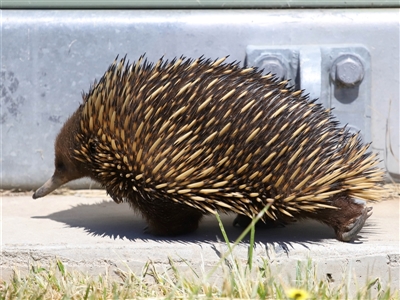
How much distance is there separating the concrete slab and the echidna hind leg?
0.07m

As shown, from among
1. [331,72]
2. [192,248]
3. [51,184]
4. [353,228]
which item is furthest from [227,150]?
[331,72]

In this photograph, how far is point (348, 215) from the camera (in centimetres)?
359

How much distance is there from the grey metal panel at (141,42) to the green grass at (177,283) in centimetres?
162

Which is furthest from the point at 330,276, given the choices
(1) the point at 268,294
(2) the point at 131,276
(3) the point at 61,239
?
(3) the point at 61,239

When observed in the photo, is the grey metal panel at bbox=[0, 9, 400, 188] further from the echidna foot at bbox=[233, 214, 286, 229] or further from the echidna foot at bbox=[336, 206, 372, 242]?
the echidna foot at bbox=[336, 206, 372, 242]

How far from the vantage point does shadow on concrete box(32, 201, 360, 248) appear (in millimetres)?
3752

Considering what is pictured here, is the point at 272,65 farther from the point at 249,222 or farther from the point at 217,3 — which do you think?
the point at 249,222

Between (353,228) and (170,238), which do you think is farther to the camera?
(170,238)

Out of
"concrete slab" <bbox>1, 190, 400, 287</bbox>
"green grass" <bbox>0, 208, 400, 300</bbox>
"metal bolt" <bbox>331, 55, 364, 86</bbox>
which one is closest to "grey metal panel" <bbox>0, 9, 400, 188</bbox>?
"metal bolt" <bbox>331, 55, 364, 86</bbox>

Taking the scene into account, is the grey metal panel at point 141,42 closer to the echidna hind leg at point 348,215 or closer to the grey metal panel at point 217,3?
the grey metal panel at point 217,3

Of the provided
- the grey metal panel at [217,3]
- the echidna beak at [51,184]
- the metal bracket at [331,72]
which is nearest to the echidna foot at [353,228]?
the metal bracket at [331,72]

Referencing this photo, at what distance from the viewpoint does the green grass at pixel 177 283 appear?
2920mm

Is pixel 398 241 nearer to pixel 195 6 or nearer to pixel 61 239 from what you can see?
pixel 61 239

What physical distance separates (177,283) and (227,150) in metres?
0.67
